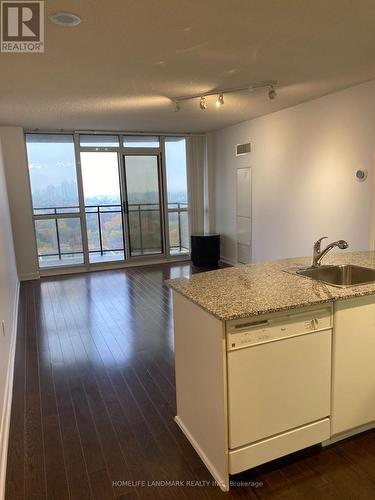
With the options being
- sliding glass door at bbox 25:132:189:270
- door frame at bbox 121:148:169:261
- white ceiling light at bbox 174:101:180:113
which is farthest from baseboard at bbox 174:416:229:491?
door frame at bbox 121:148:169:261

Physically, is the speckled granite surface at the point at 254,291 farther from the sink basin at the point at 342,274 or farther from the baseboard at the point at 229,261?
the baseboard at the point at 229,261

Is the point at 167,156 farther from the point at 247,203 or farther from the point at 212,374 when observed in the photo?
the point at 212,374

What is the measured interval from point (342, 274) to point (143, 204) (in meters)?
4.89

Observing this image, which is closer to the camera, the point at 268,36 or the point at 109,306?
the point at 268,36

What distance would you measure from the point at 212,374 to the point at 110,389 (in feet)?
4.00

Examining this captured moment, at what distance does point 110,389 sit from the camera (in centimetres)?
259

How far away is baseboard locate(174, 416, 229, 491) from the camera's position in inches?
67.0

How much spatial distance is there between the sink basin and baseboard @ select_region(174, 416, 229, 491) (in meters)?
1.21

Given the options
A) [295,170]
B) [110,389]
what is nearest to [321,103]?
[295,170]

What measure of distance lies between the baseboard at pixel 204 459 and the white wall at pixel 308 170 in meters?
2.75

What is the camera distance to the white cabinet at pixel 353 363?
1.82 meters

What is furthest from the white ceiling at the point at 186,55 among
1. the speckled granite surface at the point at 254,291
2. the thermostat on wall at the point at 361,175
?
the speckled granite surface at the point at 254,291

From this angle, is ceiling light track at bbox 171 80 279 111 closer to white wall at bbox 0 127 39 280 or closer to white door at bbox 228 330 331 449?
white door at bbox 228 330 331 449

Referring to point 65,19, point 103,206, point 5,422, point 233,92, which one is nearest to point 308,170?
point 233,92
